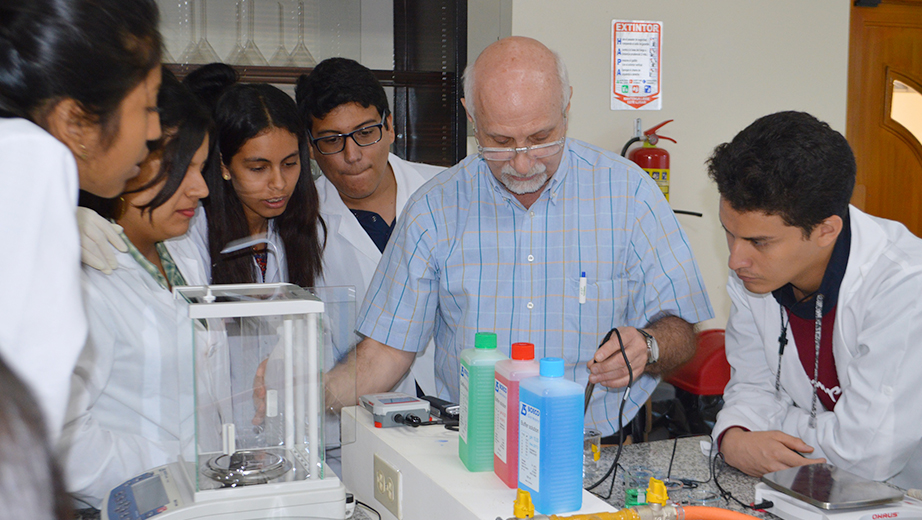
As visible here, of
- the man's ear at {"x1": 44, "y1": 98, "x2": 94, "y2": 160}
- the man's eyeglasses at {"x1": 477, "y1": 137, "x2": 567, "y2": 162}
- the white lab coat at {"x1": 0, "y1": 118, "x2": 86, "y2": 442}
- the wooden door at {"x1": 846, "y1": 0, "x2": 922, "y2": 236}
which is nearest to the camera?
the white lab coat at {"x1": 0, "y1": 118, "x2": 86, "y2": 442}

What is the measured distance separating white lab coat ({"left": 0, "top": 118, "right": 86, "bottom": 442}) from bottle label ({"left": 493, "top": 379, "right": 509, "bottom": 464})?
523mm

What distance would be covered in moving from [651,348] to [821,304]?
0.36 m

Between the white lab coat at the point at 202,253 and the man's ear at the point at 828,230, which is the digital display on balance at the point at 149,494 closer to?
the white lab coat at the point at 202,253

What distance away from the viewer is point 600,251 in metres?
1.66

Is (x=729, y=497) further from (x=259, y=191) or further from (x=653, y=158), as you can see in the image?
(x=653, y=158)

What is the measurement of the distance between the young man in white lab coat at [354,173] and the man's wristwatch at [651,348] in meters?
0.70

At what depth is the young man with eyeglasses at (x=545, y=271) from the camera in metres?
1.64

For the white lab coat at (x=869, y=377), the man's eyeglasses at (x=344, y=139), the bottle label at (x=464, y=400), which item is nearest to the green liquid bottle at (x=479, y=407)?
the bottle label at (x=464, y=400)

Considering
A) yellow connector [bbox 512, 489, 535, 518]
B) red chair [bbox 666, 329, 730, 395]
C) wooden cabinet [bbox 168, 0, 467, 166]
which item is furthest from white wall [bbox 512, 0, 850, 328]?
yellow connector [bbox 512, 489, 535, 518]

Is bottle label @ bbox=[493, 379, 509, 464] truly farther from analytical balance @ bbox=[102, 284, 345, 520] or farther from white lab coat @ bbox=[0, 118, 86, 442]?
white lab coat @ bbox=[0, 118, 86, 442]

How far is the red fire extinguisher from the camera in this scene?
2.80m

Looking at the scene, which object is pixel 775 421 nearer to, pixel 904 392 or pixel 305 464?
pixel 904 392

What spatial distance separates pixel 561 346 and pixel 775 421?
1.55ft

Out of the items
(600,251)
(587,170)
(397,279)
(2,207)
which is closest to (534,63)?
(587,170)
